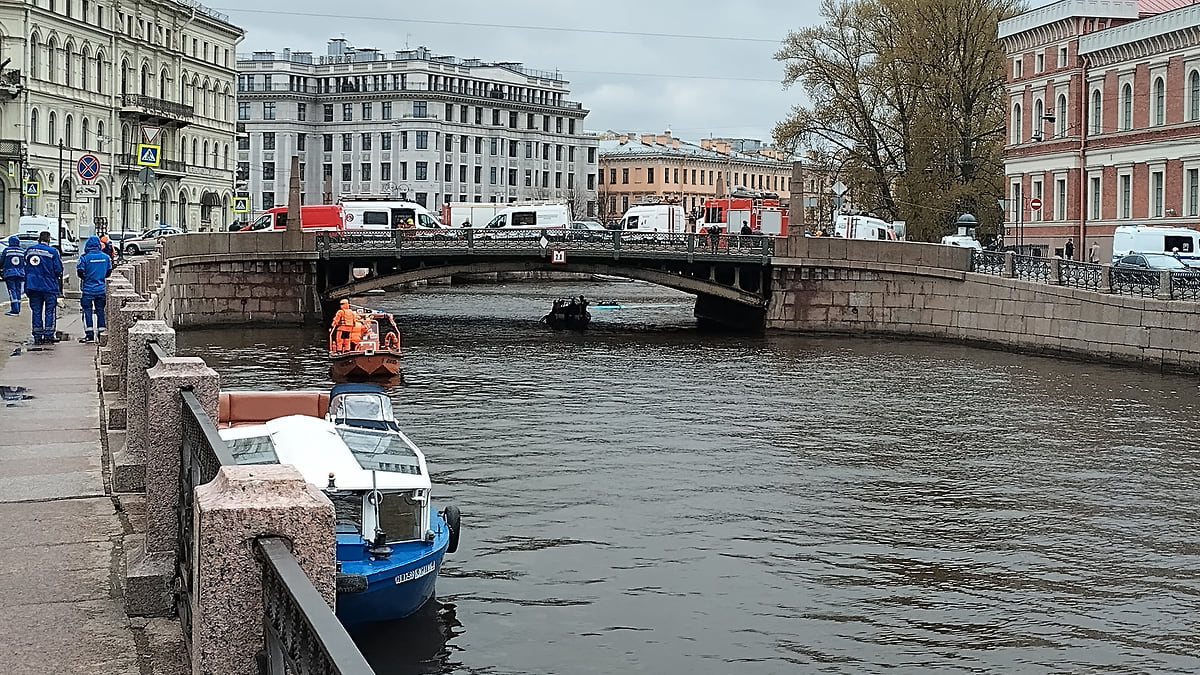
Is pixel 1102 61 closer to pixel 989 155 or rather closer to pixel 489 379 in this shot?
pixel 989 155

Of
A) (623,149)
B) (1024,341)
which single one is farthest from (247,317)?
(623,149)

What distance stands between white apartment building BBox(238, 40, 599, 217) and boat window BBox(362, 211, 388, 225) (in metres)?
62.4

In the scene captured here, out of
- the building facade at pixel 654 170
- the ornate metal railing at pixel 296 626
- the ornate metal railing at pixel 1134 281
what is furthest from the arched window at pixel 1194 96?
the building facade at pixel 654 170

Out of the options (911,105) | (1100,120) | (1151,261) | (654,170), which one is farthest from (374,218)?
(654,170)

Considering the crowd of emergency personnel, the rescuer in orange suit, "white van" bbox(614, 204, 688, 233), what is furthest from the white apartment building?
the crowd of emergency personnel

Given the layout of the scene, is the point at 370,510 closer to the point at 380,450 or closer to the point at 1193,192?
the point at 380,450

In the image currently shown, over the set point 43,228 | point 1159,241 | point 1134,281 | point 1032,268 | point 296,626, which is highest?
point 43,228

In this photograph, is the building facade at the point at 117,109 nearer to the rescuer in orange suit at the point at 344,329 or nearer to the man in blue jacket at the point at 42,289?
the rescuer in orange suit at the point at 344,329

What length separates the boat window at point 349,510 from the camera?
12.8 m

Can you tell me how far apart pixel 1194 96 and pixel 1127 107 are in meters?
3.93

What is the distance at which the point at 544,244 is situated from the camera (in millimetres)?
47406

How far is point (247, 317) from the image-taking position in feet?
156

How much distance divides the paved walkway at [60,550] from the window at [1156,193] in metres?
45.7

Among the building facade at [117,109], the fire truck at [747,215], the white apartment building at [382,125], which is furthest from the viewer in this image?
the white apartment building at [382,125]
